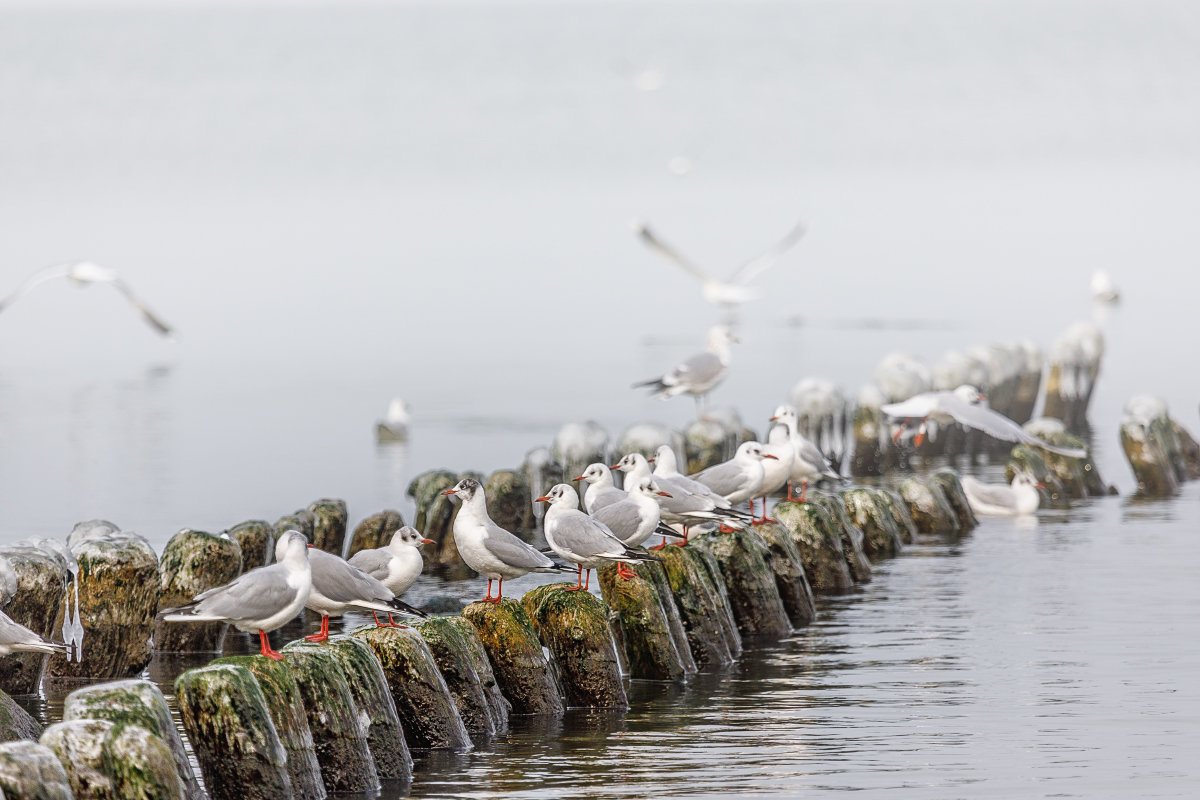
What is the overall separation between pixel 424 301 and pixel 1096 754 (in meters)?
81.2

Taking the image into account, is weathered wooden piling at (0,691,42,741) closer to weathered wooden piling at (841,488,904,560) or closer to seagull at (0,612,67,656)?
seagull at (0,612,67,656)

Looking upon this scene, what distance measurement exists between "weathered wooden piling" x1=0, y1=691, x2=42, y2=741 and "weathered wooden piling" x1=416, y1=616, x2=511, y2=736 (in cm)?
228

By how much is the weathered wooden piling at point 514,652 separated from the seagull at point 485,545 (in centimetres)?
35

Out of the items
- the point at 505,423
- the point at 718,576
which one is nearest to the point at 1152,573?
the point at 718,576

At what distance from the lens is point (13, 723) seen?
9.23 meters

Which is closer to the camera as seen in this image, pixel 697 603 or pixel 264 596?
pixel 264 596

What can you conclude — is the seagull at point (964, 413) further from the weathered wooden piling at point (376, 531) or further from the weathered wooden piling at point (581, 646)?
the weathered wooden piling at point (581, 646)

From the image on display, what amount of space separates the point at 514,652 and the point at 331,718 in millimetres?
2090

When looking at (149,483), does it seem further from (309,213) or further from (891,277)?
(309,213)

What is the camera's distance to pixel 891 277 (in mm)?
95812

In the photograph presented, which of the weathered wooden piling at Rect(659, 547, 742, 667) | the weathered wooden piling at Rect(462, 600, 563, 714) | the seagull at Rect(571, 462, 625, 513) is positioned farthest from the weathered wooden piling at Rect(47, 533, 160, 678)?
the weathered wooden piling at Rect(659, 547, 742, 667)

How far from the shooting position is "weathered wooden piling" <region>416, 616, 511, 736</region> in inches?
416

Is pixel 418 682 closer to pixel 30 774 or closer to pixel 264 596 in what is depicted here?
pixel 264 596

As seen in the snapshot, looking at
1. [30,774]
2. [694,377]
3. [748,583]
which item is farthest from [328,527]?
[30,774]
